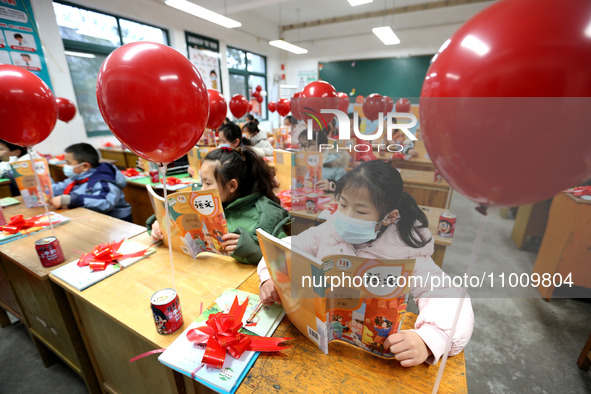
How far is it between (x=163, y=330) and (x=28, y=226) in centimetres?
130

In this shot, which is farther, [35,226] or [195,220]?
[35,226]

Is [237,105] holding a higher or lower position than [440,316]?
higher

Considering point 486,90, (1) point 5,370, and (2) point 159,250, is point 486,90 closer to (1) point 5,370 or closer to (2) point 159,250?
(2) point 159,250

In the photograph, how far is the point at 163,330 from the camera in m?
0.74

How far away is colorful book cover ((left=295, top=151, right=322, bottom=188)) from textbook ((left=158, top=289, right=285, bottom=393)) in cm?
42

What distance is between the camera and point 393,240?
51cm

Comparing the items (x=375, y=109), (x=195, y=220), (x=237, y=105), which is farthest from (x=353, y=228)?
(x=237, y=105)

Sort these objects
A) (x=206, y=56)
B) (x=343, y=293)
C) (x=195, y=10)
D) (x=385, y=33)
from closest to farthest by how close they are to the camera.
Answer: (x=343, y=293) < (x=195, y=10) < (x=385, y=33) < (x=206, y=56)

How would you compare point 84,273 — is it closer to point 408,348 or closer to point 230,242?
point 230,242

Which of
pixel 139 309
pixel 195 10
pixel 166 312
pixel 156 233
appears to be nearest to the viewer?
pixel 166 312

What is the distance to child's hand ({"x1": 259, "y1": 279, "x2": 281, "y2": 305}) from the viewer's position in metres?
0.78

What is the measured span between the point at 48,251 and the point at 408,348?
4.43ft

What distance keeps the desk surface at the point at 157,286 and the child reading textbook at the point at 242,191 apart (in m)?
0.17

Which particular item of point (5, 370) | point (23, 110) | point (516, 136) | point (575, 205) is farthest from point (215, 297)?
point (575, 205)
